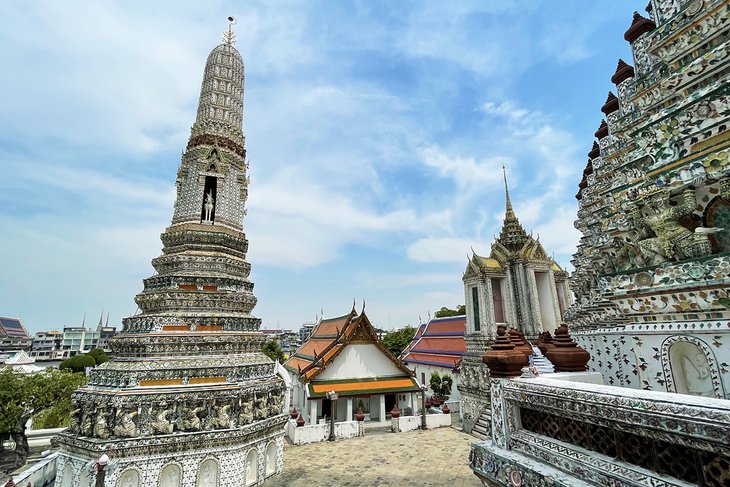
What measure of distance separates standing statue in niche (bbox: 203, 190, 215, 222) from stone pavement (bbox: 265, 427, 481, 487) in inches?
370

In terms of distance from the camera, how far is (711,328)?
4.13m

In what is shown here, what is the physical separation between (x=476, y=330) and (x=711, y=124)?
1825cm

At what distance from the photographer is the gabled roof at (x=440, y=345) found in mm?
25578

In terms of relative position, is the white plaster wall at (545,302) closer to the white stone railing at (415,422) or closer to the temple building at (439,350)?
the temple building at (439,350)

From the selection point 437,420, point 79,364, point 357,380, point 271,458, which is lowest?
point 437,420

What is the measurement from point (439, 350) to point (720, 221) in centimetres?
2458

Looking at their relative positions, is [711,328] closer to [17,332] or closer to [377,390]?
[377,390]

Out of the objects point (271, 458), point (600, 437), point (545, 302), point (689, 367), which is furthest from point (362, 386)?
point (600, 437)

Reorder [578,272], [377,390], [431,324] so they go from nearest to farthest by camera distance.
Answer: [578,272]
[377,390]
[431,324]

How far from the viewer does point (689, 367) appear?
452 centimetres

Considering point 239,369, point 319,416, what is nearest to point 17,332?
point 319,416

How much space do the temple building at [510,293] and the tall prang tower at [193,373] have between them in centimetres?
1299

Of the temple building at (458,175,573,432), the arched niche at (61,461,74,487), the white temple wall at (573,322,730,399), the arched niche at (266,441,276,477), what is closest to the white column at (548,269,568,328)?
the temple building at (458,175,573,432)

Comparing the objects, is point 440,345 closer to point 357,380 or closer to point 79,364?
point 357,380
